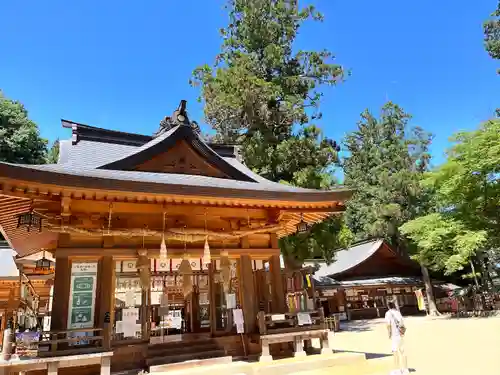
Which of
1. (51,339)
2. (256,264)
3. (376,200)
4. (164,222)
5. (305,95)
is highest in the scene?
(305,95)

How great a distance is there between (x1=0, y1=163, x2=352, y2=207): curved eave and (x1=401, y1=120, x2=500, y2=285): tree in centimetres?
1646

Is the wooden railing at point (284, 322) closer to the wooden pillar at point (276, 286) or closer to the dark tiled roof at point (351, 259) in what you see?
the wooden pillar at point (276, 286)

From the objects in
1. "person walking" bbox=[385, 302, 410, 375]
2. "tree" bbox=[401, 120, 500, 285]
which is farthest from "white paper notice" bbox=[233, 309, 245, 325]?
"tree" bbox=[401, 120, 500, 285]

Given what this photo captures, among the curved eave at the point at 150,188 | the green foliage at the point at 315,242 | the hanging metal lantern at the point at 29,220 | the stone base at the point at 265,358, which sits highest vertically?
the green foliage at the point at 315,242

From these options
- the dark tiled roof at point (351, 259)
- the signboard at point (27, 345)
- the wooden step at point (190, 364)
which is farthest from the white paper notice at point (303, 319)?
the dark tiled roof at point (351, 259)

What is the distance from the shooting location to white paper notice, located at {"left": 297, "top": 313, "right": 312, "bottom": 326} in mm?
8859

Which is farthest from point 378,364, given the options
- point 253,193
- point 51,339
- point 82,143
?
point 82,143

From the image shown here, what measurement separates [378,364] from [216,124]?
1648 centimetres

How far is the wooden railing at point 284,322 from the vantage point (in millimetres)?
8445

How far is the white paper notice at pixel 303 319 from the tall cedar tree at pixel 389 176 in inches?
891

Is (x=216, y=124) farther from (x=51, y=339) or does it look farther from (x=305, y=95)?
(x=51, y=339)

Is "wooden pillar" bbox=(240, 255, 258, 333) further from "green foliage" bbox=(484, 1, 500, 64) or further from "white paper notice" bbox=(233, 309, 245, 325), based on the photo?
"green foliage" bbox=(484, 1, 500, 64)

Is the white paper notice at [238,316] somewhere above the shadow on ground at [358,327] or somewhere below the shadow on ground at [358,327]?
above

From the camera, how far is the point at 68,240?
25.4 ft
